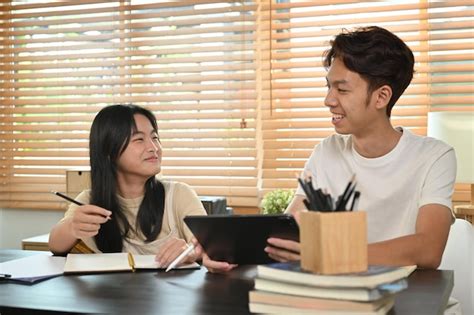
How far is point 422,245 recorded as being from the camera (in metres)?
1.90

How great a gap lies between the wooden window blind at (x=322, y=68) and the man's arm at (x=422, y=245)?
181 cm

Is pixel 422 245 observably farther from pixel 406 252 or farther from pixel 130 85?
pixel 130 85

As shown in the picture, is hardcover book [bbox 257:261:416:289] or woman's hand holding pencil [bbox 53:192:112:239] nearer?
hardcover book [bbox 257:261:416:289]

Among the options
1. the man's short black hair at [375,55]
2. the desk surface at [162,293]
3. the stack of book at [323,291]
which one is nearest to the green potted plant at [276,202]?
the man's short black hair at [375,55]

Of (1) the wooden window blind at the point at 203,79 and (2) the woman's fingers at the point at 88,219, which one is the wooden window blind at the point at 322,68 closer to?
(1) the wooden window blind at the point at 203,79

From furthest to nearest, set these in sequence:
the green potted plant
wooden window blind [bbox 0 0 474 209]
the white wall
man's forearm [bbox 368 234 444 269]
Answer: the white wall < wooden window blind [bbox 0 0 474 209] < the green potted plant < man's forearm [bbox 368 234 444 269]

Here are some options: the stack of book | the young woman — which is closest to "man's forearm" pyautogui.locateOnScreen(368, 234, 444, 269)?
the stack of book

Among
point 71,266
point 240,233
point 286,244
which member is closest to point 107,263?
point 71,266

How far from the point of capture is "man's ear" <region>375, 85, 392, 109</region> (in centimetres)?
215

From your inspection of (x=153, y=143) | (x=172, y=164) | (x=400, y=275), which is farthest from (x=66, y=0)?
(x=400, y=275)

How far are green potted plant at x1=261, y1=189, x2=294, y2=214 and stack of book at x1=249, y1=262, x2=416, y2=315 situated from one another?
92.1 inches

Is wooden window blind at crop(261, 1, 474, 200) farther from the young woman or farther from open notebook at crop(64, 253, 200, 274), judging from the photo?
open notebook at crop(64, 253, 200, 274)

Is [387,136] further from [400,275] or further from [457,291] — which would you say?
[400,275]

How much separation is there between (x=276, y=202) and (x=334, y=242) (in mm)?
2420
